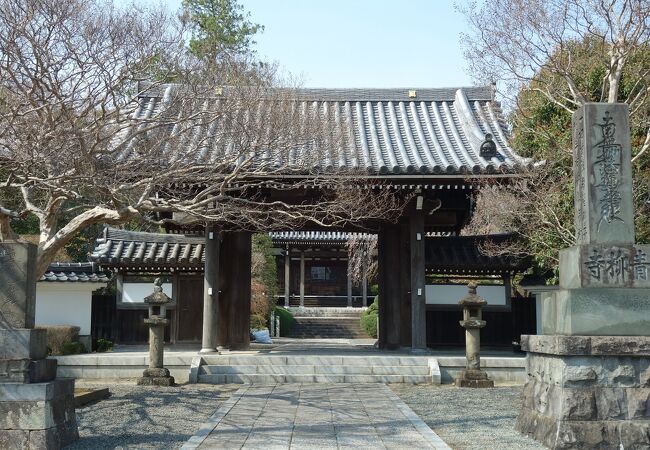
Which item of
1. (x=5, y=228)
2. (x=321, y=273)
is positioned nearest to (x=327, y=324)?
(x=321, y=273)

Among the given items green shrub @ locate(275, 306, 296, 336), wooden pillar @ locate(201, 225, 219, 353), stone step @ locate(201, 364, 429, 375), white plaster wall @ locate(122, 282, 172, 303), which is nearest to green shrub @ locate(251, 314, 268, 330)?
green shrub @ locate(275, 306, 296, 336)

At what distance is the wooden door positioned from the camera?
59.5 ft

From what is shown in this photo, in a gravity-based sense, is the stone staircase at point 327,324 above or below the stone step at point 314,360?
below

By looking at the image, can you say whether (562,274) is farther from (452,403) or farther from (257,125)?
(257,125)

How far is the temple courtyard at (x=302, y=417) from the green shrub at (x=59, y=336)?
443cm

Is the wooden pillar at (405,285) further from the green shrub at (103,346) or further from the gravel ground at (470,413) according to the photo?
the green shrub at (103,346)

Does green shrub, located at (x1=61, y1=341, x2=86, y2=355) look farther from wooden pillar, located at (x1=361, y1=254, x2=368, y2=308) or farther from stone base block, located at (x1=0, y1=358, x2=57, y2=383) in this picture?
wooden pillar, located at (x1=361, y1=254, x2=368, y2=308)

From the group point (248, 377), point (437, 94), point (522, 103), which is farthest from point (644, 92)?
point (248, 377)

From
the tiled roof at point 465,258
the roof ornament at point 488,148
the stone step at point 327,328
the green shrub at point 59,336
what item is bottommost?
the stone step at point 327,328

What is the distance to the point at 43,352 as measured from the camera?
7.59 meters

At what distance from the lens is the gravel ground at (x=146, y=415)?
25.7ft

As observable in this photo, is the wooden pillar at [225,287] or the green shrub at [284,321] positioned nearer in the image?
the wooden pillar at [225,287]

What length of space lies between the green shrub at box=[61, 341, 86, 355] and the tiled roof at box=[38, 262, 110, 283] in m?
1.68

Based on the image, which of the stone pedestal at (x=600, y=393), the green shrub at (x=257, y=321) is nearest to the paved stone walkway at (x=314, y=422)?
the stone pedestal at (x=600, y=393)
